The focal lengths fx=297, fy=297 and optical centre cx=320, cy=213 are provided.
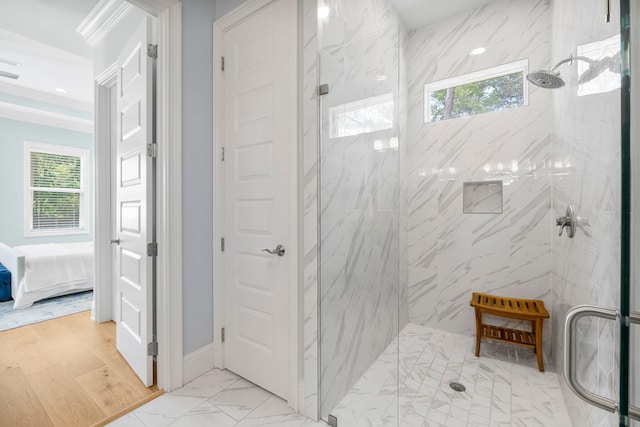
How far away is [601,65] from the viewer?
1.14 meters

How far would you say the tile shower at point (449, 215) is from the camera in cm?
140

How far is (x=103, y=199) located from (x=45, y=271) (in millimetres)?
1459

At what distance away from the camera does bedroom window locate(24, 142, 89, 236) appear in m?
5.06

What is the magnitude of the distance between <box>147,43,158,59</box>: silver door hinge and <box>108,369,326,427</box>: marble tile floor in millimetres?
2106

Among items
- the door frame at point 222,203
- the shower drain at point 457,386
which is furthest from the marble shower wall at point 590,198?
the door frame at point 222,203

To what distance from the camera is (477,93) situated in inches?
104

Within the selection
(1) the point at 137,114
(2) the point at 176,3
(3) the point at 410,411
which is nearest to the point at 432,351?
(3) the point at 410,411

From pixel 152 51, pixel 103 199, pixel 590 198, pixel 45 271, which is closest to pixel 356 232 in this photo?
pixel 590 198

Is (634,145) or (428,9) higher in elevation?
(428,9)

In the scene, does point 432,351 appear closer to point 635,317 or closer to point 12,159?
point 635,317

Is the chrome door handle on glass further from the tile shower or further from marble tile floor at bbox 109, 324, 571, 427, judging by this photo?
marble tile floor at bbox 109, 324, 571, 427

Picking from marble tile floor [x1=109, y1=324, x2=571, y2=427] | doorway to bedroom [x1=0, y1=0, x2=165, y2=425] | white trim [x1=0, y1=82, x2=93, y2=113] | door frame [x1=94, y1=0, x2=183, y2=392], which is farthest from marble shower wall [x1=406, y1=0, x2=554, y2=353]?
white trim [x1=0, y1=82, x2=93, y2=113]

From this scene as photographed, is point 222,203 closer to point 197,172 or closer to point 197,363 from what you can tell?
point 197,172

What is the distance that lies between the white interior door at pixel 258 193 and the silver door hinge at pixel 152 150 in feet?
1.39
